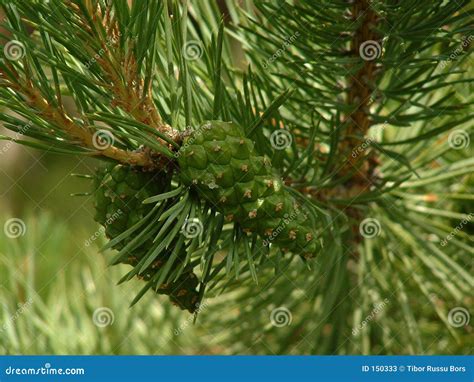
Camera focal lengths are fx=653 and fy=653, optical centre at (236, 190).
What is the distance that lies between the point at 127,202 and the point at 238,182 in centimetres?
8

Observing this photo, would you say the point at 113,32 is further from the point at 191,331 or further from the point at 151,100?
the point at 191,331

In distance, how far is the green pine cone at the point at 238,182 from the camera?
443 mm

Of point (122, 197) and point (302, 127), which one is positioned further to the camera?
point (302, 127)

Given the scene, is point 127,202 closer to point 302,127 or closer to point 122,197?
point 122,197

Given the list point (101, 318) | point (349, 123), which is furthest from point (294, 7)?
point (101, 318)

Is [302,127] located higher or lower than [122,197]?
higher

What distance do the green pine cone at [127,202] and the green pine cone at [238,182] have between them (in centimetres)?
3

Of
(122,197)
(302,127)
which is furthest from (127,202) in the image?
(302,127)

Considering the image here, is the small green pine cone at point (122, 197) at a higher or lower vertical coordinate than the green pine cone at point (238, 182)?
lower

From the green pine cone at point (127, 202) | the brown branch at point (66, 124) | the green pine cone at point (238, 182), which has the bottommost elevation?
the green pine cone at point (127, 202)

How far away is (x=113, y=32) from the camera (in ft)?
1.49

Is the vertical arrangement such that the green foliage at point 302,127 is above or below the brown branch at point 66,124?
above

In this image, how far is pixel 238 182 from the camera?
0.45 m

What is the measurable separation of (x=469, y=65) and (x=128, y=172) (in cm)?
40
